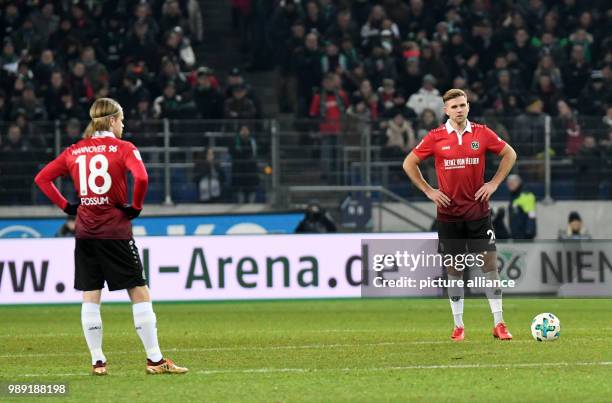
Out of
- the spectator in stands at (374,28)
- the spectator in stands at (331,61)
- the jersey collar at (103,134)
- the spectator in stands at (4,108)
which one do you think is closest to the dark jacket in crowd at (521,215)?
the spectator in stands at (331,61)

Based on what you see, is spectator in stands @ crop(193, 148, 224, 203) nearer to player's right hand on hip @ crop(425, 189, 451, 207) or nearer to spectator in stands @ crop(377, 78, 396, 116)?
spectator in stands @ crop(377, 78, 396, 116)

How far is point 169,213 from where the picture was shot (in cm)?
2422

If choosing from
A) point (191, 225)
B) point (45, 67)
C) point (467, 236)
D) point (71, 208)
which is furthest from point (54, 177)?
point (45, 67)

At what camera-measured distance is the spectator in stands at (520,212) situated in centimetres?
2427

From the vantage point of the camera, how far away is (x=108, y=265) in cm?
1070

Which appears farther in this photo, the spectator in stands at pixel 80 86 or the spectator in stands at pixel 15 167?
the spectator in stands at pixel 80 86

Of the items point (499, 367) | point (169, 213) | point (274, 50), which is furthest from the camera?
point (274, 50)

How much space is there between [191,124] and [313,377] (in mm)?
14163

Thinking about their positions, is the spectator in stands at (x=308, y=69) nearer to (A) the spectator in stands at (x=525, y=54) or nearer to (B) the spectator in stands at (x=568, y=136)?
(A) the spectator in stands at (x=525, y=54)

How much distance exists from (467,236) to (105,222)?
13.1 feet

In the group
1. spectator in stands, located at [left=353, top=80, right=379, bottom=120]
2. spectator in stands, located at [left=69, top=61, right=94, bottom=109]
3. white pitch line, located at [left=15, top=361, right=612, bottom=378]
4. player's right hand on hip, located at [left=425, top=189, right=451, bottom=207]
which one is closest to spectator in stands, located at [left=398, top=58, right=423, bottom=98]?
spectator in stands, located at [left=353, top=80, right=379, bottom=120]

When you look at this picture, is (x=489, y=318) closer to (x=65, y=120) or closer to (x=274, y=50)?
(x=65, y=120)

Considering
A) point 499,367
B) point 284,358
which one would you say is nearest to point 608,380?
point 499,367

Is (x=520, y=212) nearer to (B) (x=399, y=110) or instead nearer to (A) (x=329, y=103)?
(B) (x=399, y=110)
